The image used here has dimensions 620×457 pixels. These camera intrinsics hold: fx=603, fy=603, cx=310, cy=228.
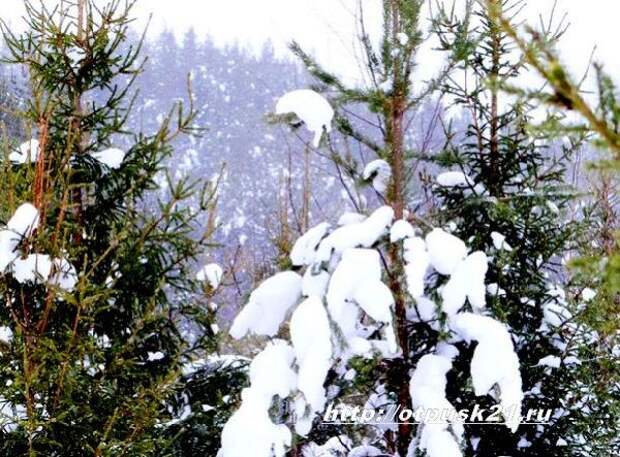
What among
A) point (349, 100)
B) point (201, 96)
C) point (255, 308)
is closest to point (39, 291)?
point (255, 308)

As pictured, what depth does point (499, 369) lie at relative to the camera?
3148mm

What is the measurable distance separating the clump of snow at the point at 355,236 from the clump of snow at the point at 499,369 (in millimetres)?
783

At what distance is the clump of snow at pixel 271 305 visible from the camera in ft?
11.8

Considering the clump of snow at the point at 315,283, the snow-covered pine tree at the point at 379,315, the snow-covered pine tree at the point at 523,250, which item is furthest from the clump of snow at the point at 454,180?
the clump of snow at the point at 315,283

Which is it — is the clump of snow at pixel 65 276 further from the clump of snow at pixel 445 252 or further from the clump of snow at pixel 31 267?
the clump of snow at pixel 445 252

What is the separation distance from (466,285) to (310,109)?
4.35 ft

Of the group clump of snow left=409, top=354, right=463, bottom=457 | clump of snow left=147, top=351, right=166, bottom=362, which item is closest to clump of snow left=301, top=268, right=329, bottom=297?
clump of snow left=409, top=354, right=463, bottom=457

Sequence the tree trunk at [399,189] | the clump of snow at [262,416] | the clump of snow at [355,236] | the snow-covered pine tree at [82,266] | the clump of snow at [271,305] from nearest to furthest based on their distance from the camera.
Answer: the clump of snow at [262,416] → the clump of snow at [355,236] → the clump of snow at [271,305] → the snow-covered pine tree at [82,266] → the tree trunk at [399,189]

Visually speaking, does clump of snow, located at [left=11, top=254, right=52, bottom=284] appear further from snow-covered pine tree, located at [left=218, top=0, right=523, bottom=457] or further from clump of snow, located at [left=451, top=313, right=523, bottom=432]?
clump of snow, located at [left=451, top=313, right=523, bottom=432]

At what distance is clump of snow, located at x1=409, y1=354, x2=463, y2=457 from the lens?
3297 mm

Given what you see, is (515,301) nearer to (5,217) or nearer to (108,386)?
(108,386)

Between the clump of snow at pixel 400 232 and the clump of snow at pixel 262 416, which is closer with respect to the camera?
the clump of snow at pixel 262 416

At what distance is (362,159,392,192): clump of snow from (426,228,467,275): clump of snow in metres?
0.75

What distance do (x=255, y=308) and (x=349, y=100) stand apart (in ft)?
5.13
